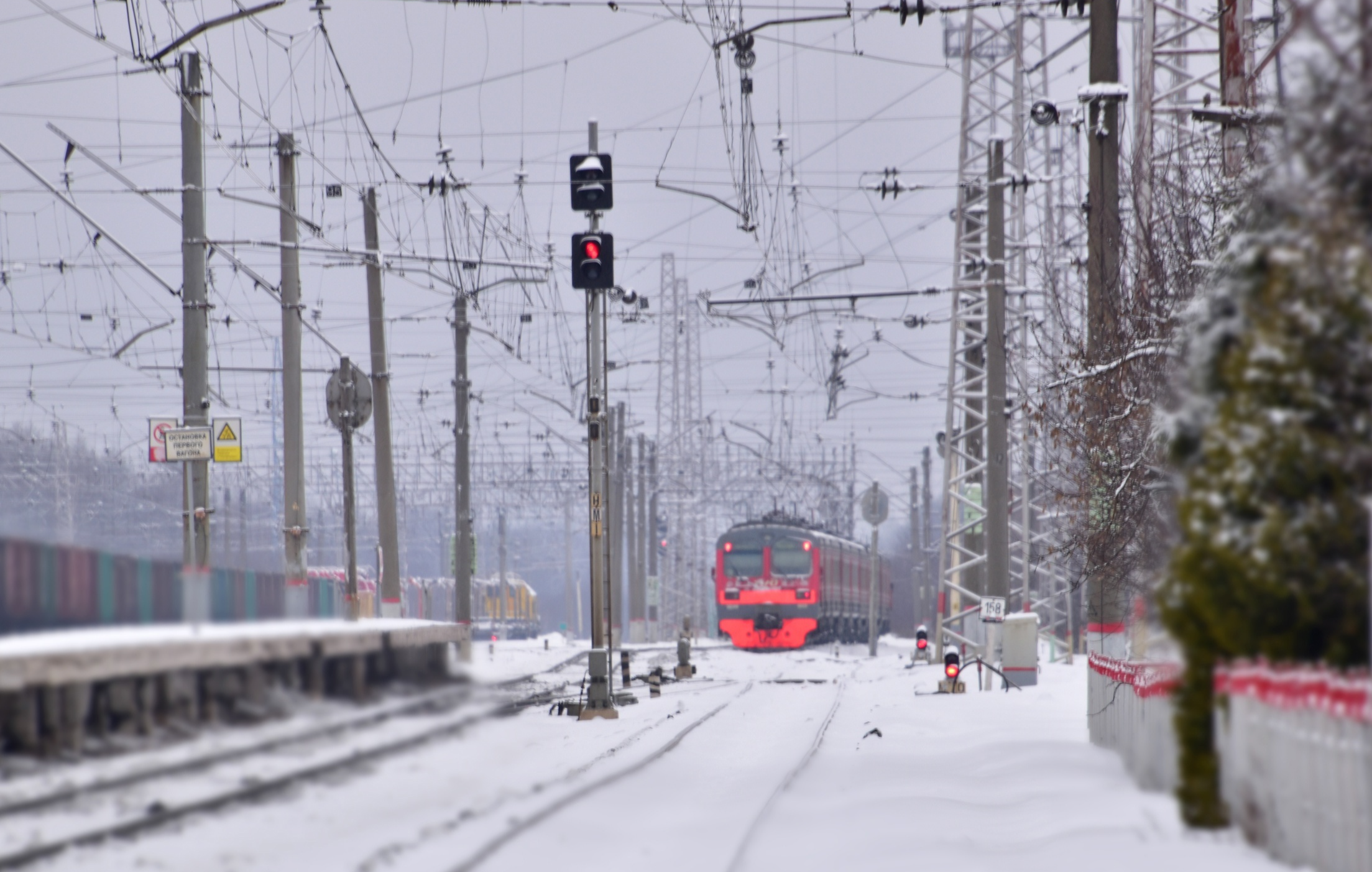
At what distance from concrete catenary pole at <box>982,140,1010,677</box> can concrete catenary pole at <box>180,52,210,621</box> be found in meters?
12.0

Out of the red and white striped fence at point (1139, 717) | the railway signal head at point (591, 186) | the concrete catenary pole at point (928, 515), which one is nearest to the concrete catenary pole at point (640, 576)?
the concrete catenary pole at point (928, 515)

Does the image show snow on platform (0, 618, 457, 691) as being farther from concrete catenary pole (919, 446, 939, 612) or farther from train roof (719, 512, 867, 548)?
concrete catenary pole (919, 446, 939, 612)

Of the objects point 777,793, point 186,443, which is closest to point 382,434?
point 186,443

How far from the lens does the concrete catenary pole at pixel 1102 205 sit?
17.3 metres

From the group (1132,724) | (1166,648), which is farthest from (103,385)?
(1166,648)

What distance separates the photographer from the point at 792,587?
5003 centimetres

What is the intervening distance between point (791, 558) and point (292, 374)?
94.5 feet

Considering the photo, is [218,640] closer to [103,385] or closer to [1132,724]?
[1132,724]

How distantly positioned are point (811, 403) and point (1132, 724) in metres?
51.1

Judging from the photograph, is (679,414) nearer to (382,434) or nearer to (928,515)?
(928,515)

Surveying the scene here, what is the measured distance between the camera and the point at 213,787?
9195 millimetres

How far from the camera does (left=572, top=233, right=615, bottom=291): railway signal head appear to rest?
817 inches

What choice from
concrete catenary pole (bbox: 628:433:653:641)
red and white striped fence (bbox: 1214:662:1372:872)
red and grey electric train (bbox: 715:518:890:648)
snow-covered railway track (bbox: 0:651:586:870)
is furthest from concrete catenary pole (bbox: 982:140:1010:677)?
concrete catenary pole (bbox: 628:433:653:641)

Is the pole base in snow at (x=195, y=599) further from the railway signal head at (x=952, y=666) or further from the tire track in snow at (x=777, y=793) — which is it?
the railway signal head at (x=952, y=666)
